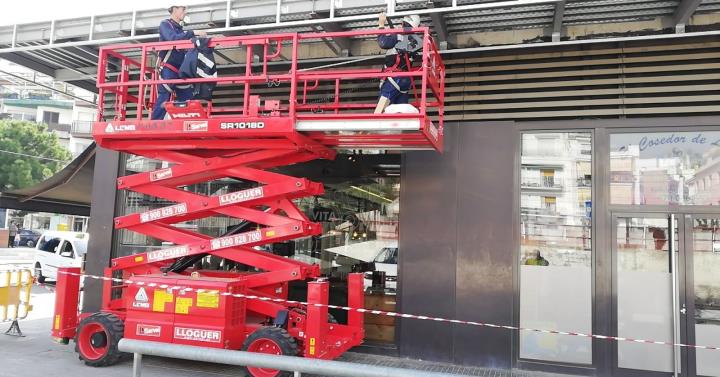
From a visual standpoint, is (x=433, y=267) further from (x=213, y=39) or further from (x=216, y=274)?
(x=213, y=39)

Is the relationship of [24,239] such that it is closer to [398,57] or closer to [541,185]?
[398,57]

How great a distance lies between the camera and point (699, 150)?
22.6 ft

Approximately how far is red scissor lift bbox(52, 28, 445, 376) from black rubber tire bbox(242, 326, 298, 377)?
0.02 metres

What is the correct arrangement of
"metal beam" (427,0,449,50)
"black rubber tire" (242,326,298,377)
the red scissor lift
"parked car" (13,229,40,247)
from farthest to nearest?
1. "parked car" (13,229,40,247)
2. "metal beam" (427,0,449,50)
3. the red scissor lift
4. "black rubber tire" (242,326,298,377)

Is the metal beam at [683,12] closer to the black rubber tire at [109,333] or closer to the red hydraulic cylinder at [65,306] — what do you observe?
the black rubber tire at [109,333]

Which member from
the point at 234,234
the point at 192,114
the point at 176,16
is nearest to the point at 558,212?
the point at 234,234

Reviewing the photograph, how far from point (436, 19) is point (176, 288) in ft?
15.2

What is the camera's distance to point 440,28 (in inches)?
276

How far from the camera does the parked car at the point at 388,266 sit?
26.3 feet

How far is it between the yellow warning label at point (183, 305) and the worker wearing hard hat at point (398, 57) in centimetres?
313

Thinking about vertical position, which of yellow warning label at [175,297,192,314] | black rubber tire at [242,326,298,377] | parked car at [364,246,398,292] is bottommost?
black rubber tire at [242,326,298,377]

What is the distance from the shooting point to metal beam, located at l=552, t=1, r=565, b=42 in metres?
6.23

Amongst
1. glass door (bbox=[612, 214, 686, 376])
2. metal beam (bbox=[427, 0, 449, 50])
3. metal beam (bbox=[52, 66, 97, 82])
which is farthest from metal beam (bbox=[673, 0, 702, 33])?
metal beam (bbox=[52, 66, 97, 82])

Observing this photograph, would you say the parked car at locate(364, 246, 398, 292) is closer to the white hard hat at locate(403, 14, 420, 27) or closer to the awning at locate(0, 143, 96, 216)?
the white hard hat at locate(403, 14, 420, 27)
